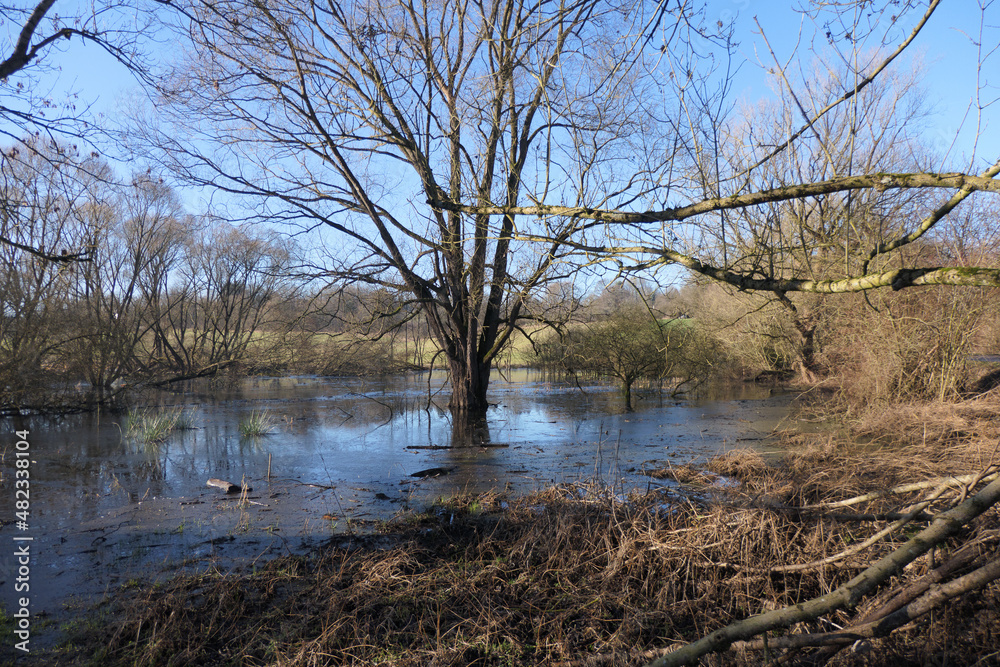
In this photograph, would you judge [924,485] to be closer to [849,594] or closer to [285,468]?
[849,594]

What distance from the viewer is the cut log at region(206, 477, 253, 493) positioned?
22.7 feet

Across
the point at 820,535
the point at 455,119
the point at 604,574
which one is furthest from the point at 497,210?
the point at 820,535

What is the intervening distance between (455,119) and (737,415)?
9480 millimetres

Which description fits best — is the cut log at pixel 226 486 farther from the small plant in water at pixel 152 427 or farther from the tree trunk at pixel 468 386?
the tree trunk at pixel 468 386

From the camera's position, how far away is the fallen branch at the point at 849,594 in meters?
2.60

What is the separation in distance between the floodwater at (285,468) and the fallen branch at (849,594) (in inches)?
127

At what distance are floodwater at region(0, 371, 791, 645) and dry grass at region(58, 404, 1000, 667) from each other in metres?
0.68

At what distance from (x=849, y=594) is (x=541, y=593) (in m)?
1.95

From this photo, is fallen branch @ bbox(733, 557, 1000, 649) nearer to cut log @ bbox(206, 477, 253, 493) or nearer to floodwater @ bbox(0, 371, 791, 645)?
floodwater @ bbox(0, 371, 791, 645)

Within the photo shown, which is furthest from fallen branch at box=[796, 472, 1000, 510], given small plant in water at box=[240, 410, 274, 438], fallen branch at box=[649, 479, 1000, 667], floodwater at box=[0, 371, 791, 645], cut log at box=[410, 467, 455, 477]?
small plant in water at box=[240, 410, 274, 438]

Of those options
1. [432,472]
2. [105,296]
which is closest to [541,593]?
[432,472]

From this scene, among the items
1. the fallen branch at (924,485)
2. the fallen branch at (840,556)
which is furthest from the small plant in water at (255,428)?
the fallen branch at (924,485)

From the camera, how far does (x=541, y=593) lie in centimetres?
398

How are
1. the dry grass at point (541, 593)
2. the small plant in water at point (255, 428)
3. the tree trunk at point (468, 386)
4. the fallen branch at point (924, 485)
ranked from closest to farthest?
the dry grass at point (541, 593) < the fallen branch at point (924, 485) < the small plant in water at point (255, 428) < the tree trunk at point (468, 386)
